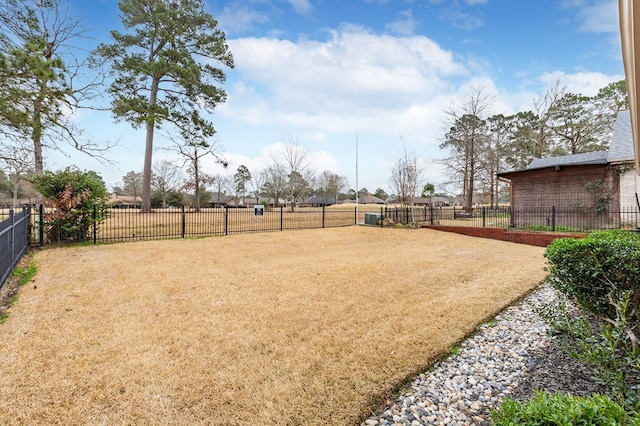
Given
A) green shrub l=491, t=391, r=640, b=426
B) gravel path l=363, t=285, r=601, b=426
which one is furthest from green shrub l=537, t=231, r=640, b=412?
green shrub l=491, t=391, r=640, b=426

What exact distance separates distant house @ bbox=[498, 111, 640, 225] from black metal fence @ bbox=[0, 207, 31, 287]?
17018 millimetres

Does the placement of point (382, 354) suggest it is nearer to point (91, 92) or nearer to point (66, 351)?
point (66, 351)

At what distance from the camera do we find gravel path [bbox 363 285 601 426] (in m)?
2.07

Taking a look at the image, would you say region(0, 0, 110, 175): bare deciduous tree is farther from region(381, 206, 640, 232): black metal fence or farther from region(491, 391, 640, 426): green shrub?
region(381, 206, 640, 232): black metal fence

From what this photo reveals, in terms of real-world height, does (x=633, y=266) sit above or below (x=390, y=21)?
below

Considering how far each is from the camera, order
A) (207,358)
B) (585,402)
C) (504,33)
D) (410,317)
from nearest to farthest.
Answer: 1. (585,402)
2. (207,358)
3. (410,317)
4. (504,33)

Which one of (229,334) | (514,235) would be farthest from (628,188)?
(229,334)

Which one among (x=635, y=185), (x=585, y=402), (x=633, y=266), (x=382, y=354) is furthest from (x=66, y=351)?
(x=635, y=185)

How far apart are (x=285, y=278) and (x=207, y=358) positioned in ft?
9.32

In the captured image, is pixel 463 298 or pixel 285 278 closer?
pixel 463 298

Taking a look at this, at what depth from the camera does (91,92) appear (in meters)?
6.84

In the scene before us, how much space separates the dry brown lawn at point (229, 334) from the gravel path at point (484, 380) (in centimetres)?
17

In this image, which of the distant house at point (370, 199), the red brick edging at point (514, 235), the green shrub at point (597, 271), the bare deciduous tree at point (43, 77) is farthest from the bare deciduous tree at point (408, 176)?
the distant house at point (370, 199)

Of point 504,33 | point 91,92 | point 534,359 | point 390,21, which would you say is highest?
point 390,21
